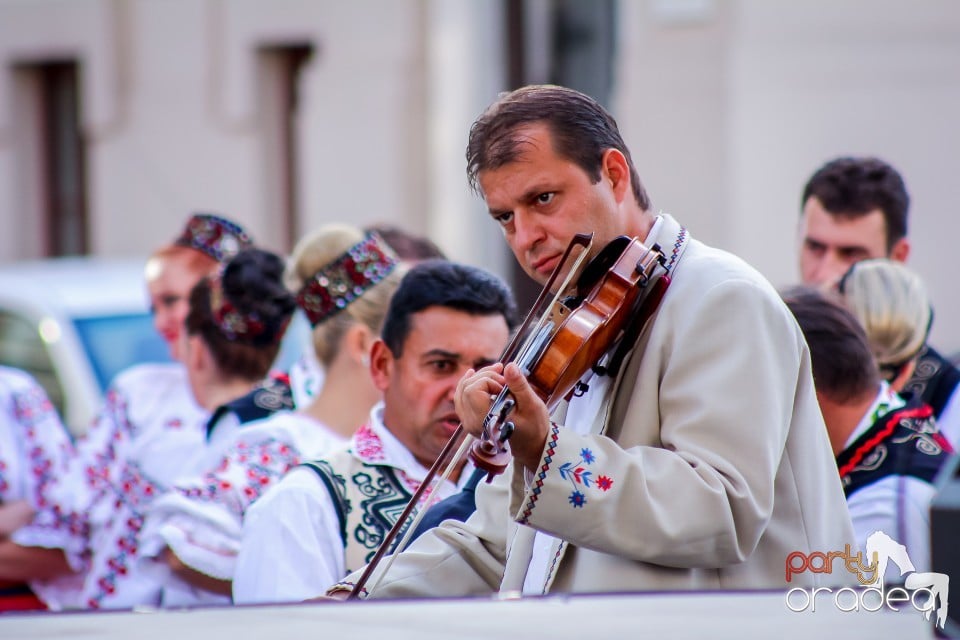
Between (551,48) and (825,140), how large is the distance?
8.30 feet

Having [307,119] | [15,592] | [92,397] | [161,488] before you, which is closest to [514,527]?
[161,488]

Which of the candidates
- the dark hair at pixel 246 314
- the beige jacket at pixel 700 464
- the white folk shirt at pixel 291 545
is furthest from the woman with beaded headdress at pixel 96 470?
the beige jacket at pixel 700 464

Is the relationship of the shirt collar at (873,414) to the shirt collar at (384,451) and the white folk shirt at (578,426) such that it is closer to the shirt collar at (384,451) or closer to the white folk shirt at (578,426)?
the shirt collar at (384,451)

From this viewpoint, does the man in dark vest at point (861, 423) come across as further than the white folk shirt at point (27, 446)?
No

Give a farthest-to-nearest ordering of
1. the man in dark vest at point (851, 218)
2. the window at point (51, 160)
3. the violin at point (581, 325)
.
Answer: the window at point (51, 160), the man in dark vest at point (851, 218), the violin at point (581, 325)

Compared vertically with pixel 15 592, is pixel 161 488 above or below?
above

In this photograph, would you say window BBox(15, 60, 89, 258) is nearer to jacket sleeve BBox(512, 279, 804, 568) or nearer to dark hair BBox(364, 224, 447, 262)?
dark hair BBox(364, 224, 447, 262)

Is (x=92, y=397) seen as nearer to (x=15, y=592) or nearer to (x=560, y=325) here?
(x=15, y=592)

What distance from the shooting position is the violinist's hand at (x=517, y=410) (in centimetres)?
226

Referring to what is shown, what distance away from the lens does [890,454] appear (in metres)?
3.33

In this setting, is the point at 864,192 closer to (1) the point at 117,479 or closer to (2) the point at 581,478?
(1) the point at 117,479

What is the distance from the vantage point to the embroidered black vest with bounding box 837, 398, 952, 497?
3.29m

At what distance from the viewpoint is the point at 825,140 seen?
8.13m

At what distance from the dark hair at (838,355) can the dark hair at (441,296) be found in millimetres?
688
